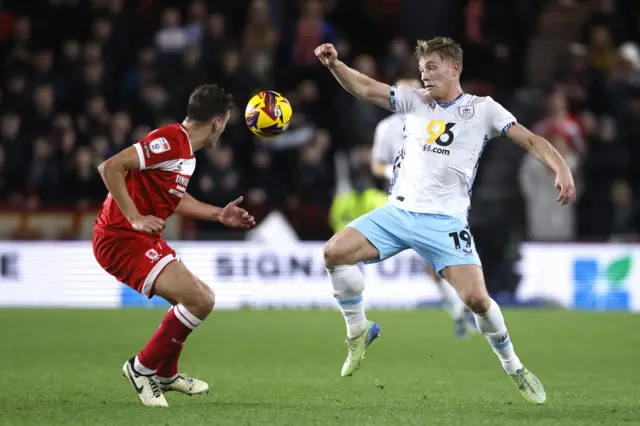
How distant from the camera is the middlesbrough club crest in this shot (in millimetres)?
7715

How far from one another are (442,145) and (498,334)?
1305mm

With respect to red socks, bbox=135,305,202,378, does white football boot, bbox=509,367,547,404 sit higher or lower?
lower

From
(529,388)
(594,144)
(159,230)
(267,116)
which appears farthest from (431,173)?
(594,144)

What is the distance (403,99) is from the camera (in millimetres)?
7801

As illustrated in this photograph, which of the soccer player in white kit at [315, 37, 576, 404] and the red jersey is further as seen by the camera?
the soccer player in white kit at [315, 37, 576, 404]

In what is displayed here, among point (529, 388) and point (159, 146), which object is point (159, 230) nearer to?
point (159, 146)

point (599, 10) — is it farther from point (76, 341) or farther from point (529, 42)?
point (76, 341)

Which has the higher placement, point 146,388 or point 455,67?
point 455,67

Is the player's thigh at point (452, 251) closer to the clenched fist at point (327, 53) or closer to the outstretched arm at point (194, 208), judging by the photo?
the clenched fist at point (327, 53)

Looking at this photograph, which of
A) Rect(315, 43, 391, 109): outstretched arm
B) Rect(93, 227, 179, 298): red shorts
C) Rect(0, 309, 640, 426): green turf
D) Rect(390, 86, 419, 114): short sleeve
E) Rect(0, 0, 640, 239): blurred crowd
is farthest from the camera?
Rect(0, 0, 640, 239): blurred crowd

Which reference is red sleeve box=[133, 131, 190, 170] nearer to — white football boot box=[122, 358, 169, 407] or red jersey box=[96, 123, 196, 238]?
red jersey box=[96, 123, 196, 238]

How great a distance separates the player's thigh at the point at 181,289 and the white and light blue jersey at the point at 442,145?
4.99 feet

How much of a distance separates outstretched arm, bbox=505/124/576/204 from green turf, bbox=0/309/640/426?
1346mm

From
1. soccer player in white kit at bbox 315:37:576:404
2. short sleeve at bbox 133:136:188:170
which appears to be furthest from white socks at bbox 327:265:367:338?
short sleeve at bbox 133:136:188:170
